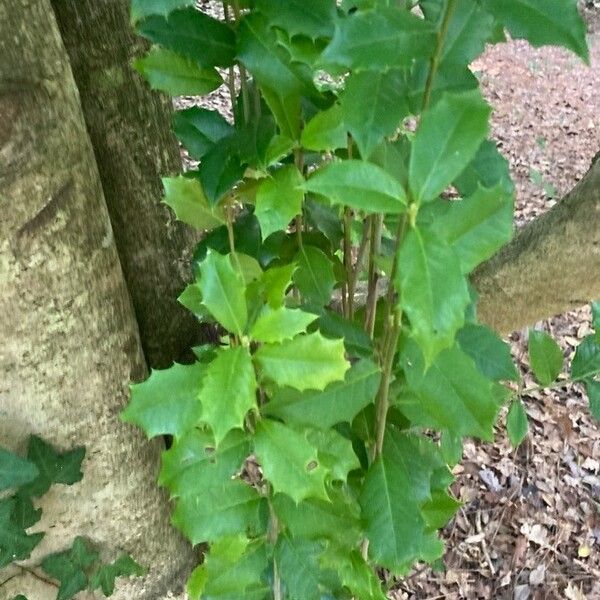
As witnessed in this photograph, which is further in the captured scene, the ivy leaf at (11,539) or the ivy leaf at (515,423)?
the ivy leaf at (515,423)

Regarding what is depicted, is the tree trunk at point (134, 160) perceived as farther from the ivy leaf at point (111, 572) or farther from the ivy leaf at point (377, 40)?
the ivy leaf at point (377, 40)

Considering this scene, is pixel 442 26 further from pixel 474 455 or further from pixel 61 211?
pixel 474 455

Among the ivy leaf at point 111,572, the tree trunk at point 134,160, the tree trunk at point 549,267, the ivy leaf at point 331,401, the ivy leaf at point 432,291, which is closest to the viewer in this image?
the ivy leaf at point 432,291

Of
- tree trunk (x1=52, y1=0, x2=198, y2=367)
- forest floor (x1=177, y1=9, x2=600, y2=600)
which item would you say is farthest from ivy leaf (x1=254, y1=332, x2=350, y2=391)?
forest floor (x1=177, y1=9, x2=600, y2=600)

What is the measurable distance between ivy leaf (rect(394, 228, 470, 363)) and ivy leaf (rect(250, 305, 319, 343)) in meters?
0.15

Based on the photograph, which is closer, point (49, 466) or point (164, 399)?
point (164, 399)

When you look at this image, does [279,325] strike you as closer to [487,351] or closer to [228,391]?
[228,391]

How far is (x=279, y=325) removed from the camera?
1.99 ft

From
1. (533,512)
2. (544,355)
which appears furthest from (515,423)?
(533,512)

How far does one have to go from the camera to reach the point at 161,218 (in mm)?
942

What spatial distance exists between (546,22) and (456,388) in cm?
32

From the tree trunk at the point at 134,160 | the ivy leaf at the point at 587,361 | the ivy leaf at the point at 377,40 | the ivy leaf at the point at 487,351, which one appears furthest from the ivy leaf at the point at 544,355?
the ivy leaf at the point at 377,40

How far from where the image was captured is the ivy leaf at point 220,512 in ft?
2.54

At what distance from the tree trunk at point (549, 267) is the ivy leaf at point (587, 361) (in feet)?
0.20
